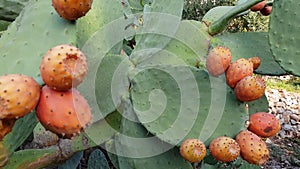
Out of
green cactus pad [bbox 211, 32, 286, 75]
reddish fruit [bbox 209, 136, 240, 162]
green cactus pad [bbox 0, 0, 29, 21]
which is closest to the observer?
reddish fruit [bbox 209, 136, 240, 162]

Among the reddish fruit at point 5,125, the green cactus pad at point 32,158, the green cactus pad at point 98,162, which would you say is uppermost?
the reddish fruit at point 5,125

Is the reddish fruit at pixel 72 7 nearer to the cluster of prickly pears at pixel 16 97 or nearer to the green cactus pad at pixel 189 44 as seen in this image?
the cluster of prickly pears at pixel 16 97

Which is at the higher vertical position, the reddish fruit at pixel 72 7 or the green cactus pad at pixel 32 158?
the reddish fruit at pixel 72 7

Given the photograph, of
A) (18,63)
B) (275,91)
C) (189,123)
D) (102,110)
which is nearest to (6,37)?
(18,63)

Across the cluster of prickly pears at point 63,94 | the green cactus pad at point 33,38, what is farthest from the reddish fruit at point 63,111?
the green cactus pad at point 33,38

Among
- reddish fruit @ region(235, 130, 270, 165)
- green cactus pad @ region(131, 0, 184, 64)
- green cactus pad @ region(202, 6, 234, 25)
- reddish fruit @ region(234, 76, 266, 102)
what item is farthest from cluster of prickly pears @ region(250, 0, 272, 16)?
reddish fruit @ region(235, 130, 270, 165)

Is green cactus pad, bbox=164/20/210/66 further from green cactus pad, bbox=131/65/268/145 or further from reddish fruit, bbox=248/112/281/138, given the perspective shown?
reddish fruit, bbox=248/112/281/138
